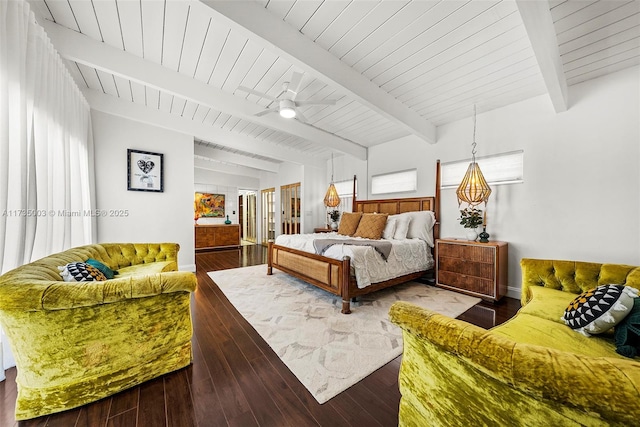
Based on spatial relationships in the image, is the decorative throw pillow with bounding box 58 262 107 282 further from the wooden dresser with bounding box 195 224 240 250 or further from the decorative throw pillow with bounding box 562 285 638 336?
the wooden dresser with bounding box 195 224 240 250

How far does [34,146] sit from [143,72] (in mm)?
1398

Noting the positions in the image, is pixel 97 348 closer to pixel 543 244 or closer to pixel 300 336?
pixel 300 336

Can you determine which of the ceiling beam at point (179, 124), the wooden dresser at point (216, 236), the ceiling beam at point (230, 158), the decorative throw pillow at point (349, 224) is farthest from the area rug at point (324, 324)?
the wooden dresser at point (216, 236)

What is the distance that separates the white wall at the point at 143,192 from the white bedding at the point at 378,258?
2.23 m

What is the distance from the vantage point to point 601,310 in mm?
1311

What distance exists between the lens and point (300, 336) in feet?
7.42

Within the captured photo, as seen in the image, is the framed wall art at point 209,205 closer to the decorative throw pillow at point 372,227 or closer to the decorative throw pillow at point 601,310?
the decorative throw pillow at point 372,227

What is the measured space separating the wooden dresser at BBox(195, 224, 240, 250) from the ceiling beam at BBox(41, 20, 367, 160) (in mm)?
4889

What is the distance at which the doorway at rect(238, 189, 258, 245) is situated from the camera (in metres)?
9.55

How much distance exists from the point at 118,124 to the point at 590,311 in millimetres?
6073

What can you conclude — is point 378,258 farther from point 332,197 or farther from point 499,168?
point 332,197

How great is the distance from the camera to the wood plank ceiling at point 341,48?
6.35 feet

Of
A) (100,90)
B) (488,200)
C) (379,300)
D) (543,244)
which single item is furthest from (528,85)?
(100,90)

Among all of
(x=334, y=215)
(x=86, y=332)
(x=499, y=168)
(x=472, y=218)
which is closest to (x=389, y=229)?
(x=472, y=218)
